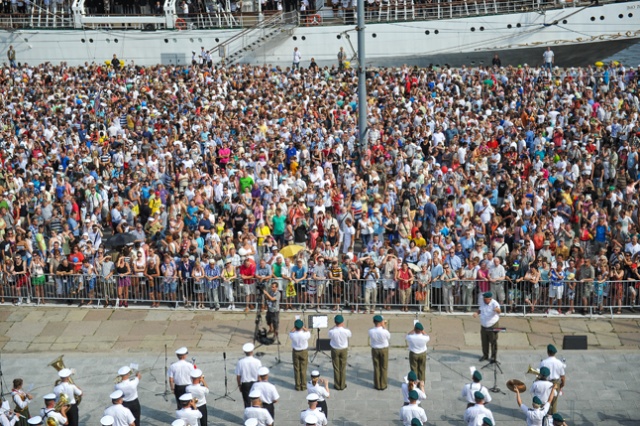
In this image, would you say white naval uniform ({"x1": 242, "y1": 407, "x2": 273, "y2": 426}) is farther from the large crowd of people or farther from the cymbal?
the large crowd of people

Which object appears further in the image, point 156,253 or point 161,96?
point 161,96

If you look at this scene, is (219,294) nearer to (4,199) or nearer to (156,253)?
(156,253)

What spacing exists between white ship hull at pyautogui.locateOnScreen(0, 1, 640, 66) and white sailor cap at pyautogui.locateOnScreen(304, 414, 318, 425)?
1137 inches

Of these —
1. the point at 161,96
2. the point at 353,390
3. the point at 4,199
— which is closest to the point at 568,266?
the point at 353,390

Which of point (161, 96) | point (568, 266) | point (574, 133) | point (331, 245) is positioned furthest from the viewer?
point (161, 96)

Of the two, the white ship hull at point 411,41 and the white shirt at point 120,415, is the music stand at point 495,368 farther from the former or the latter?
the white ship hull at point 411,41

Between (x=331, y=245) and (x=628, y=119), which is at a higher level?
(x=628, y=119)

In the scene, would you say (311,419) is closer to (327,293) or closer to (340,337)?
(340,337)

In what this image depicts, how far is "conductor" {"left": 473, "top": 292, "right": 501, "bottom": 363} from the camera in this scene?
15555mm

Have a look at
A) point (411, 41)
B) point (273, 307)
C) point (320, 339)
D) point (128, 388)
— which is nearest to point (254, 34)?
point (411, 41)

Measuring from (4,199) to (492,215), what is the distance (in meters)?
12.3

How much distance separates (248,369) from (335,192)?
8661 millimetres

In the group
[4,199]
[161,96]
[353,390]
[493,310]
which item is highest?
[161,96]

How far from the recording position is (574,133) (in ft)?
84.3
